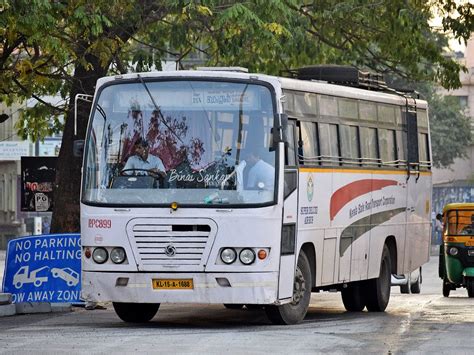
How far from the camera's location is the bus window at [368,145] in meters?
21.2

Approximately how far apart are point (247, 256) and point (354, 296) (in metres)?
5.47

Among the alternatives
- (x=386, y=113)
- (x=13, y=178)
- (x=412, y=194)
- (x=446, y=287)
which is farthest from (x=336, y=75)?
(x=13, y=178)

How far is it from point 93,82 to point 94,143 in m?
7.38

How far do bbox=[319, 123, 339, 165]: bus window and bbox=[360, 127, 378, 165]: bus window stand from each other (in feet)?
3.78

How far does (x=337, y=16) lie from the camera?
26.5 m

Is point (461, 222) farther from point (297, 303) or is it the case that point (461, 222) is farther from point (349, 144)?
point (297, 303)

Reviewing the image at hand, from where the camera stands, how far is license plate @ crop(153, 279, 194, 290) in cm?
1720

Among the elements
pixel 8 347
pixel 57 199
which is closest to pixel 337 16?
pixel 57 199

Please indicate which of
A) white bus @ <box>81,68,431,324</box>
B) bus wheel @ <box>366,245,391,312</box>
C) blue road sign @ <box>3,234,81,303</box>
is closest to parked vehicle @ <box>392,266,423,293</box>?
bus wheel @ <box>366,245,391,312</box>

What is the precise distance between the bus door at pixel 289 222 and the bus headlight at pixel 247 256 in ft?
1.38

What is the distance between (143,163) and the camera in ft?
57.8

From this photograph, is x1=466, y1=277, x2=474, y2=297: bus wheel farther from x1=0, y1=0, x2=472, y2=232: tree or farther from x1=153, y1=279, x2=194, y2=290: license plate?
x1=153, y1=279, x2=194, y2=290: license plate

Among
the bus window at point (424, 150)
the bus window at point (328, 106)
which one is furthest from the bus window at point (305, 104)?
the bus window at point (424, 150)

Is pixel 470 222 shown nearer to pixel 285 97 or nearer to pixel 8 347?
pixel 285 97
